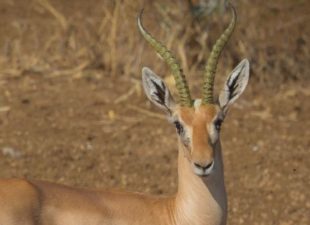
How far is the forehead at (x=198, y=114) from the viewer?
689cm

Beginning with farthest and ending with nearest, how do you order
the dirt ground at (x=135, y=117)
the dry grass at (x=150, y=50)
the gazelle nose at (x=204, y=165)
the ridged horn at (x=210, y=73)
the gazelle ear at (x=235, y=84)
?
1. the dry grass at (x=150, y=50)
2. the dirt ground at (x=135, y=117)
3. the gazelle ear at (x=235, y=84)
4. the ridged horn at (x=210, y=73)
5. the gazelle nose at (x=204, y=165)

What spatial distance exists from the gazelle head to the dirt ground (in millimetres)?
1794

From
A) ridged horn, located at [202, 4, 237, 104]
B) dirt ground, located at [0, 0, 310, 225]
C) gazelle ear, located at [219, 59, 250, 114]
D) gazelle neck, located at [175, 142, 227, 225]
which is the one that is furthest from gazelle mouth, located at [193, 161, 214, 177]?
dirt ground, located at [0, 0, 310, 225]

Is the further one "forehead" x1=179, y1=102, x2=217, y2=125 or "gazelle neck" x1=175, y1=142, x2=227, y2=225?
"gazelle neck" x1=175, y1=142, x2=227, y2=225

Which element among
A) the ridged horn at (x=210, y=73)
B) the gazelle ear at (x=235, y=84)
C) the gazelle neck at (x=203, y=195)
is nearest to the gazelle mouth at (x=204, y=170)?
the gazelle neck at (x=203, y=195)

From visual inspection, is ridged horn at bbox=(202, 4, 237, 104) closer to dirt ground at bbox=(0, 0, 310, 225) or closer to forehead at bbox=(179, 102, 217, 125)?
forehead at bbox=(179, 102, 217, 125)

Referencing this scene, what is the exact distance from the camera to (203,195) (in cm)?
706

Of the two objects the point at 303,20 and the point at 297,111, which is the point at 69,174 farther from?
the point at 303,20

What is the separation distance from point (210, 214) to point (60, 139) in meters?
3.66

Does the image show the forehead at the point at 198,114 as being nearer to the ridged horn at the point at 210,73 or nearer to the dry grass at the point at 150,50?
the ridged horn at the point at 210,73

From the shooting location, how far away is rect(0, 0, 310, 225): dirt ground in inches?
378

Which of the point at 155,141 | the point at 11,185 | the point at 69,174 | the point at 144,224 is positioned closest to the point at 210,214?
the point at 144,224

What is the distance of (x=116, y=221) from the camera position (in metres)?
7.09

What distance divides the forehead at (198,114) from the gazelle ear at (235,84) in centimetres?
23
